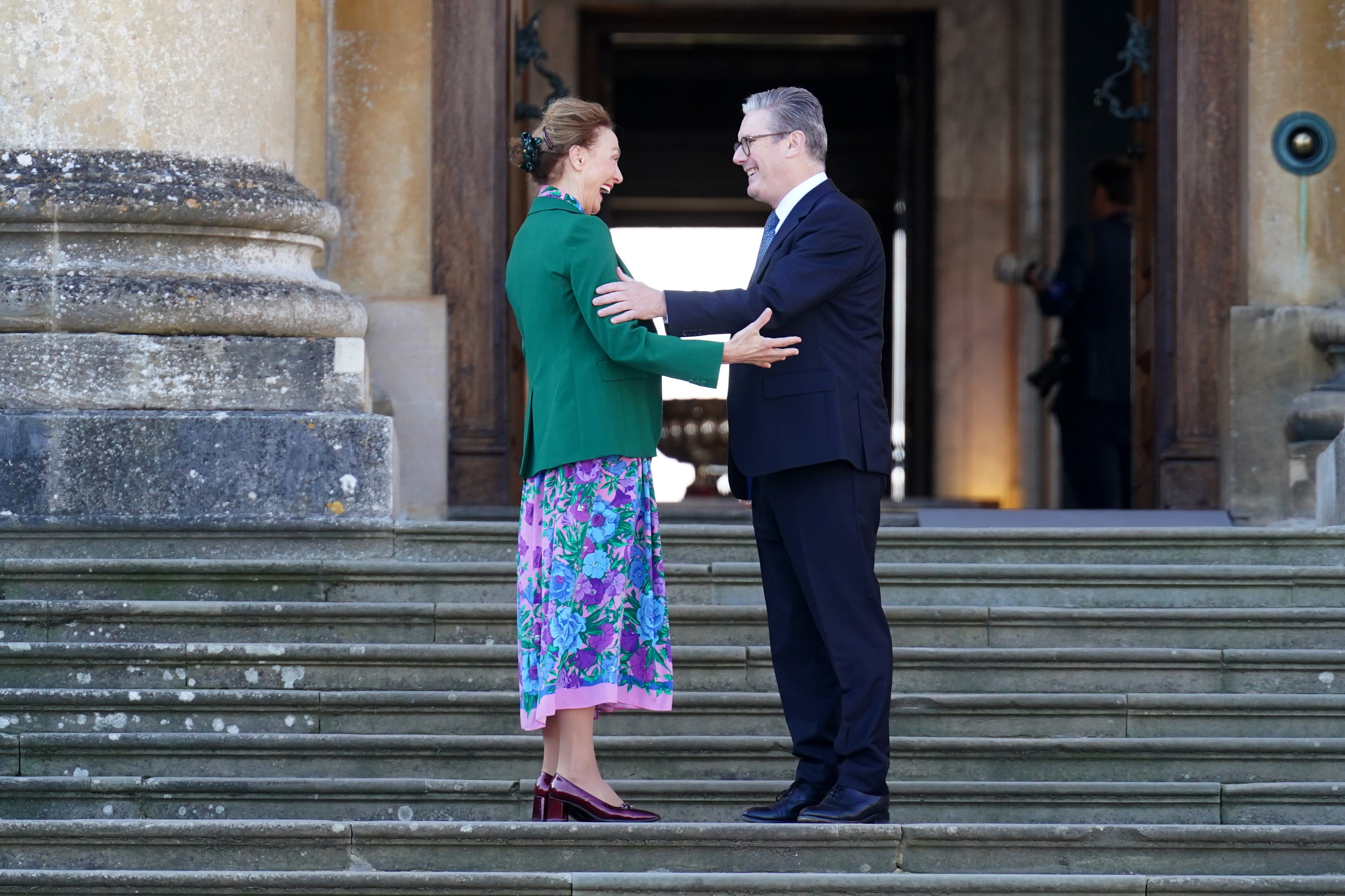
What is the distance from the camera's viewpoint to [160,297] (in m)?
5.77

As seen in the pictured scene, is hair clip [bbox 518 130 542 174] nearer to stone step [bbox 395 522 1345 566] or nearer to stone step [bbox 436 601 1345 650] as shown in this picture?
stone step [bbox 436 601 1345 650]

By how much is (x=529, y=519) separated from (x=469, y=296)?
3.36 m

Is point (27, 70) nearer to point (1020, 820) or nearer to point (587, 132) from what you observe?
point (587, 132)

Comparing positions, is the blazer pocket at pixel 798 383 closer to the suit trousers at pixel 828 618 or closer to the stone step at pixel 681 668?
the suit trousers at pixel 828 618

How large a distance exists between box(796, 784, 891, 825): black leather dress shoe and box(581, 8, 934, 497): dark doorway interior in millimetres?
7265

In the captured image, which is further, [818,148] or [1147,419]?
[1147,419]

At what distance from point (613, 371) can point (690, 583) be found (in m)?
1.34

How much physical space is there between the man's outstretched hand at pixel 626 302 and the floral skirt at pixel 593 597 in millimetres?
315

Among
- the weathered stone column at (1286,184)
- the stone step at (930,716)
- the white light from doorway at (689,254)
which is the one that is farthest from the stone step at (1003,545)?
the white light from doorway at (689,254)

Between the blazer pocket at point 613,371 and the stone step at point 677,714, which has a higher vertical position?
the blazer pocket at point 613,371

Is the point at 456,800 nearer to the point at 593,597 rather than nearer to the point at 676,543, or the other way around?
the point at 593,597

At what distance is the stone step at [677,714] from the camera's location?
183 inches

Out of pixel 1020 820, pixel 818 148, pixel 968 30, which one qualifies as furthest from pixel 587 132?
pixel 968 30

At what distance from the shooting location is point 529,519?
4.16 m
